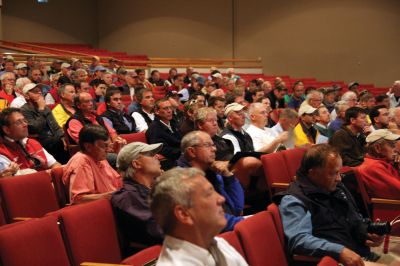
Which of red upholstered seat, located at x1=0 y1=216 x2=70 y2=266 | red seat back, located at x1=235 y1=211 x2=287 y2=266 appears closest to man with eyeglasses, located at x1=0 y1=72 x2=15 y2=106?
red upholstered seat, located at x1=0 y1=216 x2=70 y2=266

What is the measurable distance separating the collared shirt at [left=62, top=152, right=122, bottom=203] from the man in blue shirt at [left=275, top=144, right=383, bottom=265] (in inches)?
44.4

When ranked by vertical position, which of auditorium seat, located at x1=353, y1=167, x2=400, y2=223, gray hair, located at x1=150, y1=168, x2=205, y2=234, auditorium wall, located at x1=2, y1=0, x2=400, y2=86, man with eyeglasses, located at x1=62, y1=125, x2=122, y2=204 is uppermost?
auditorium wall, located at x1=2, y1=0, x2=400, y2=86

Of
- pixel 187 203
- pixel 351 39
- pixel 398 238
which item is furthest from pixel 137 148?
pixel 351 39

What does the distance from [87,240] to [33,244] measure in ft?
0.96

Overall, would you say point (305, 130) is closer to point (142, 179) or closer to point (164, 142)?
point (164, 142)

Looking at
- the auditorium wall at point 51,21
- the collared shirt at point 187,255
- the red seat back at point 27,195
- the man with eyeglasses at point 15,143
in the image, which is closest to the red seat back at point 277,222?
the collared shirt at point 187,255

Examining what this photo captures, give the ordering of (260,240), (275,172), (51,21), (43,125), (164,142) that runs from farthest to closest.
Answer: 1. (51,21)
2. (43,125)
3. (164,142)
4. (275,172)
5. (260,240)

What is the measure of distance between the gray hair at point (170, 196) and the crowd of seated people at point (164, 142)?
10 cm

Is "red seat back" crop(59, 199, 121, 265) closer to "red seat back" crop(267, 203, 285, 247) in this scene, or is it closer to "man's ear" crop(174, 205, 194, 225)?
"red seat back" crop(267, 203, 285, 247)

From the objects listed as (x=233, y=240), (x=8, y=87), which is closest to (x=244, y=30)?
(x=8, y=87)

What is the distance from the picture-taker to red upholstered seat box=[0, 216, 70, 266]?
2.00 metres

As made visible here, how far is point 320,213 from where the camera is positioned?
2.52 m

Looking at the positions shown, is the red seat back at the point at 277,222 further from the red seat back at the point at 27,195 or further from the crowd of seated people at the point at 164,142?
the red seat back at the point at 27,195

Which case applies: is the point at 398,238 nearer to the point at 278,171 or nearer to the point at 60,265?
the point at 278,171
